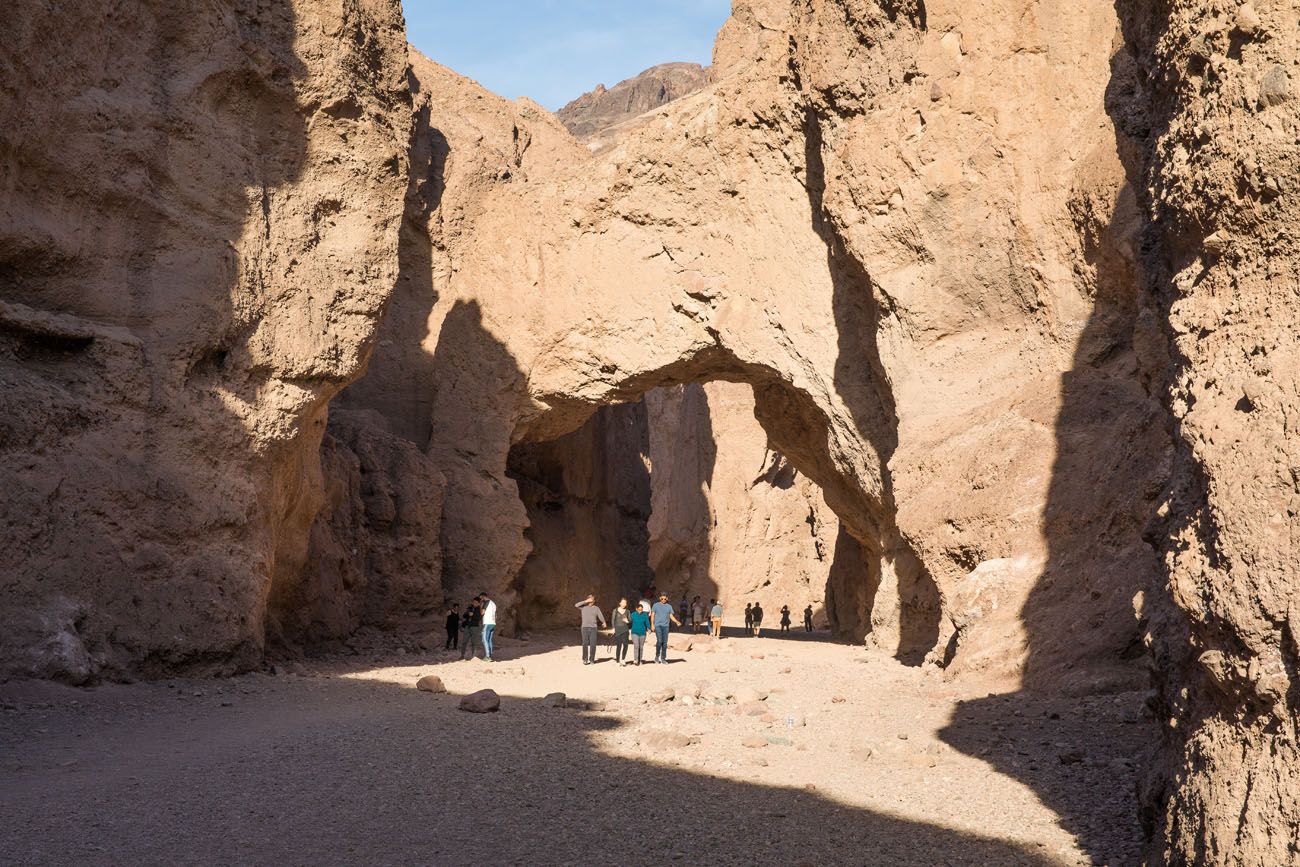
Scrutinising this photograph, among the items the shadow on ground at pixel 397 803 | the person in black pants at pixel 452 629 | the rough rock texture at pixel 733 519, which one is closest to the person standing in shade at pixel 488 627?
the person in black pants at pixel 452 629

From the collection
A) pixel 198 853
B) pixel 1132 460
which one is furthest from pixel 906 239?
pixel 198 853

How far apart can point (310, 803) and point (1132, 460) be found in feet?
26.0

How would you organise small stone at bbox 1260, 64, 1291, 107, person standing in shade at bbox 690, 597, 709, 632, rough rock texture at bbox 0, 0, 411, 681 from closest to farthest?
small stone at bbox 1260, 64, 1291, 107, rough rock texture at bbox 0, 0, 411, 681, person standing in shade at bbox 690, 597, 709, 632

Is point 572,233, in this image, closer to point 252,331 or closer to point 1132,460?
point 252,331

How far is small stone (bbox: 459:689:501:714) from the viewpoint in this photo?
9719 mm

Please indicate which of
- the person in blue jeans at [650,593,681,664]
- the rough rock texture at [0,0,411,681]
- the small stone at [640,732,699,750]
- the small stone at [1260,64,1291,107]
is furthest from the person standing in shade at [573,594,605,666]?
the small stone at [1260,64,1291,107]

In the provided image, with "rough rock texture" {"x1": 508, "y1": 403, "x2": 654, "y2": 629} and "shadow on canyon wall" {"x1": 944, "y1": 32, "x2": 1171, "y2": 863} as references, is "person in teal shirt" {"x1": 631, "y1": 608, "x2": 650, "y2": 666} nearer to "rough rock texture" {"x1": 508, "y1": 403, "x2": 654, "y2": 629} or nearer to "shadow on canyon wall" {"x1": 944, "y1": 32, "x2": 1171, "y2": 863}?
"shadow on canyon wall" {"x1": 944, "y1": 32, "x2": 1171, "y2": 863}

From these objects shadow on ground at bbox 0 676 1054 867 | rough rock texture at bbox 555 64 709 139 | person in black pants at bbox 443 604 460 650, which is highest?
rough rock texture at bbox 555 64 709 139

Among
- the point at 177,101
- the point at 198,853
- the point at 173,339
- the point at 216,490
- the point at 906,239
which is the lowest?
the point at 198,853

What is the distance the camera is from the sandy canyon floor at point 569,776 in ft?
17.3

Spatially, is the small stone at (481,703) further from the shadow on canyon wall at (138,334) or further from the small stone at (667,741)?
the shadow on canyon wall at (138,334)

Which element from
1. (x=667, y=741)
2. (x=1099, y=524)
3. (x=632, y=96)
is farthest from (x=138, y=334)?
(x=632, y=96)

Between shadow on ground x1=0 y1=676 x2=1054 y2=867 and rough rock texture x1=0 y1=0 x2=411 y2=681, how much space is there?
2.34 m

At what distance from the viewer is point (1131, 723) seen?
302 inches
